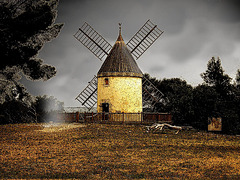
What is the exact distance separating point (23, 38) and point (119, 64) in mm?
10676

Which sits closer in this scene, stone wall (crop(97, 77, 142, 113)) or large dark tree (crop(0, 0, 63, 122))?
large dark tree (crop(0, 0, 63, 122))

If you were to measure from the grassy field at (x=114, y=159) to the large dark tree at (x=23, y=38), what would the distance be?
6.77m

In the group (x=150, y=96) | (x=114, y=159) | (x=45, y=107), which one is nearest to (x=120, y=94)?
(x=150, y=96)

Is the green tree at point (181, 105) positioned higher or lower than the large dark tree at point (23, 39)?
lower

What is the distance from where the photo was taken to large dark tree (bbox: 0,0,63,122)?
20.5 meters

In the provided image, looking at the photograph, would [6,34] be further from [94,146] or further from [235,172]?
[235,172]

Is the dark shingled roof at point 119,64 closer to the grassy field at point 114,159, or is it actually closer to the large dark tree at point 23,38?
the large dark tree at point 23,38

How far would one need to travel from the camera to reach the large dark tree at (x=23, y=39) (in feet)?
67.4

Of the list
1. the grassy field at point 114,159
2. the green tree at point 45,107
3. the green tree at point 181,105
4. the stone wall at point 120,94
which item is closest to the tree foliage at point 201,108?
the green tree at point 181,105

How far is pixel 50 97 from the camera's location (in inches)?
1857

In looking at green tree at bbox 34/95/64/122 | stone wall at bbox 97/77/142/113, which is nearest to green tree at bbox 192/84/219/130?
stone wall at bbox 97/77/142/113

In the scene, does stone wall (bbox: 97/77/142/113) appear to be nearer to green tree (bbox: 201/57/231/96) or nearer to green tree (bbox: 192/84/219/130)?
green tree (bbox: 192/84/219/130)

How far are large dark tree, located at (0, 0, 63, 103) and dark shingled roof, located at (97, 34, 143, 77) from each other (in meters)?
6.49

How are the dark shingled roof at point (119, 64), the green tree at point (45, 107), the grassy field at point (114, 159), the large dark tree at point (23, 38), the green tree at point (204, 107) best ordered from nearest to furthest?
the grassy field at point (114, 159)
the large dark tree at point (23, 38)
the green tree at point (204, 107)
the dark shingled roof at point (119, 64)
the green tree at point (45, 107)
